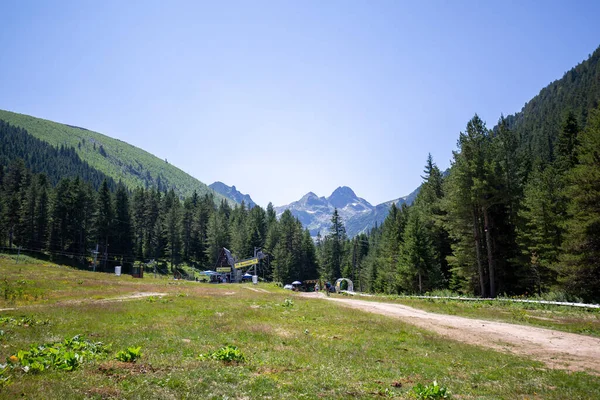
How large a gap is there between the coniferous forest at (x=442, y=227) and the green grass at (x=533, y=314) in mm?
4043

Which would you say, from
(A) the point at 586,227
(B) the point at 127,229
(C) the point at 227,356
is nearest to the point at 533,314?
(A) the point at 586,227

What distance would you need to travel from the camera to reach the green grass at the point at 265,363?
29.1ft

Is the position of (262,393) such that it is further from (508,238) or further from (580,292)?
(508,238)

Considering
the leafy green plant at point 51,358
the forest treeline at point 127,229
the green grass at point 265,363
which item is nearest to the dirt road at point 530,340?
the green grass at point 265,363

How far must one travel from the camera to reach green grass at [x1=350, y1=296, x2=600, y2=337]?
20258mm

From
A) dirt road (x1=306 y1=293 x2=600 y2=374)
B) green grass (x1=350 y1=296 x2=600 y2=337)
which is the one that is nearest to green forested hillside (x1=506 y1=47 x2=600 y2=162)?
green grass (x1=350 y1=296 x2=600 y2=337)

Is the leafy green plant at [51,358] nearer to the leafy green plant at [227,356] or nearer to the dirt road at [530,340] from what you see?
the leafy green plant at [227,356]

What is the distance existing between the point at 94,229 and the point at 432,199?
8847 cm

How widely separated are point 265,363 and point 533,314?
23439 mm

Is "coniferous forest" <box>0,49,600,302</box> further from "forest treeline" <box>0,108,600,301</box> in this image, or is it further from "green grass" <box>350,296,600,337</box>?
"green grass" <box>350,296,600,337</box>

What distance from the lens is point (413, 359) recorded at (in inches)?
530

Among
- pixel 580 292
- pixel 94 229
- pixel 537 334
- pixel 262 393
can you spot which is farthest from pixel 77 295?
pixel 94 229

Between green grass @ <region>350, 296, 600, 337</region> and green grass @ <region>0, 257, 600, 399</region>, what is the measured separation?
882cm

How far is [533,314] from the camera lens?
83.0 ft
